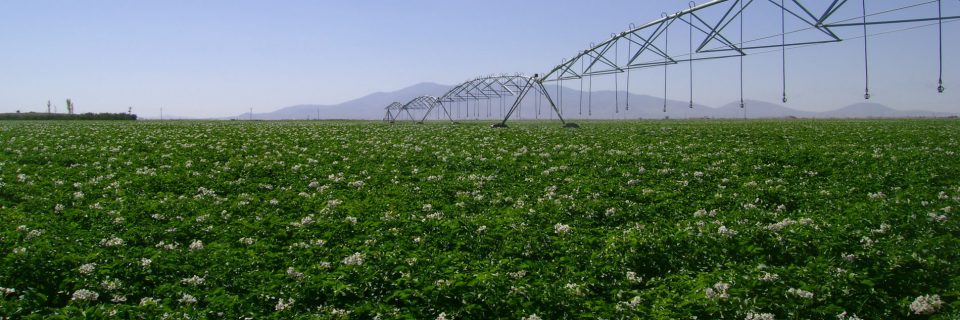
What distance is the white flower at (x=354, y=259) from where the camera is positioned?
9344 millimetres

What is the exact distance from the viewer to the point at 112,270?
895 cm

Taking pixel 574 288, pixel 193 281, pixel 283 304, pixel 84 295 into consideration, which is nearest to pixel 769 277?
pixel 574 288

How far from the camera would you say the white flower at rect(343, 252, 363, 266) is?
9.34m

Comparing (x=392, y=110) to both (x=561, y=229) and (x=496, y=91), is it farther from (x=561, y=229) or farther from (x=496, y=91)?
(x=561, y=229)

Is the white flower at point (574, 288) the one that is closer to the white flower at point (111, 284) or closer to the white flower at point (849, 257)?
the white flower at point (849, 257)

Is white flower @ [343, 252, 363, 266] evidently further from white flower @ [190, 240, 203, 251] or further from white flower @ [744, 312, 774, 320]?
white flower @ [744, 312, 774, 320]

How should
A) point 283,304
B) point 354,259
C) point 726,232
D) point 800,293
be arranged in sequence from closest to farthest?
1. point 800,293
2. point 283,304
3. point 354,259
4. point 726,232

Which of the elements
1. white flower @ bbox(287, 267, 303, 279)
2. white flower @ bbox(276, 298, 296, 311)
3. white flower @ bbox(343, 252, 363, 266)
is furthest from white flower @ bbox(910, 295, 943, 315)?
white flower @ bbox(287, 267, 303, 279)

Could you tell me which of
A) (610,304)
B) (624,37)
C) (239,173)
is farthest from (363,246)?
(624,37)

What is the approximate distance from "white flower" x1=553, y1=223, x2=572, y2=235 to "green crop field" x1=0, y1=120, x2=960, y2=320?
61mm

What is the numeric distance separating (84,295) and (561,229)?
767 centimetres

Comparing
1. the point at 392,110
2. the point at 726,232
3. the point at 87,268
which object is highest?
the point at 392,110

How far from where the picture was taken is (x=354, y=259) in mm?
9508

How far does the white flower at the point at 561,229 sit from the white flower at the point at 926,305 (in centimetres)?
538
